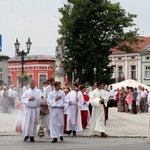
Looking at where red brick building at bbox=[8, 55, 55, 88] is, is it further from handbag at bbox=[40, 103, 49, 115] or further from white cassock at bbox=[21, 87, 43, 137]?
white cassock at bbox=[21, 87, 43, 137]

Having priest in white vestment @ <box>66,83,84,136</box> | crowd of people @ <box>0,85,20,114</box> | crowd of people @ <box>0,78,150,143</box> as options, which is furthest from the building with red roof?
priest in white vestment @ <box>66,83,84,136</box>

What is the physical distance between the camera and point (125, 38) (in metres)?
59.5

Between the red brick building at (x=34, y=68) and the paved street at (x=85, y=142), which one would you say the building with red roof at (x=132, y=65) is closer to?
the red brick building at (x=34, y=68)

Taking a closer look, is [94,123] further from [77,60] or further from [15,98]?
[77,60]

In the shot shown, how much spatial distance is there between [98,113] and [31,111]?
2.76 m

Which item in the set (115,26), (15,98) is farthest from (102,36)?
(15,98)

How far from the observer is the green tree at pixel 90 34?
5562 centimetres

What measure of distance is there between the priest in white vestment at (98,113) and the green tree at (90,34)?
118 ft

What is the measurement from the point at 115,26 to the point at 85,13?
3.86 metres

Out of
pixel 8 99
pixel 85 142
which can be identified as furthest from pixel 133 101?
pixel 85 142

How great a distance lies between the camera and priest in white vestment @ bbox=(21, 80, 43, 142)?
16.6 m

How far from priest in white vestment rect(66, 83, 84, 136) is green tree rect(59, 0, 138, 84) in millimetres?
35686

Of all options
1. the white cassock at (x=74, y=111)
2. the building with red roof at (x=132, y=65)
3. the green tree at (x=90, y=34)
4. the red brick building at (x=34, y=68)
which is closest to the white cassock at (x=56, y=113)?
the white cassock at (x=74, y=111)

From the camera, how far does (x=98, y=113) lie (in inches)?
732
